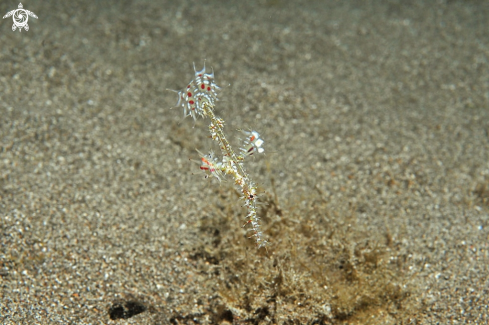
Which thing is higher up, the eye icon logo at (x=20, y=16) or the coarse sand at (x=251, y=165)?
the eye icon logo at (x=20, y=16)

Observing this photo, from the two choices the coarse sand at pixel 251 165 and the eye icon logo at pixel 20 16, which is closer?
the coarse sand at pixel 251 165

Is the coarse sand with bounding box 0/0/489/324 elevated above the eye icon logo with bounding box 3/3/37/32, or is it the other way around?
the eye icon logo with bounding box 3/3/37/32

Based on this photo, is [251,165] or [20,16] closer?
[251,165]

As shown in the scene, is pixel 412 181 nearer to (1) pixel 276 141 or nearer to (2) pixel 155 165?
(1) pixel 276 141

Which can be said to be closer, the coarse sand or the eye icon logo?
the coarse sand

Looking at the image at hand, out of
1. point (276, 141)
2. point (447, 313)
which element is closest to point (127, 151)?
point (276, 141)
